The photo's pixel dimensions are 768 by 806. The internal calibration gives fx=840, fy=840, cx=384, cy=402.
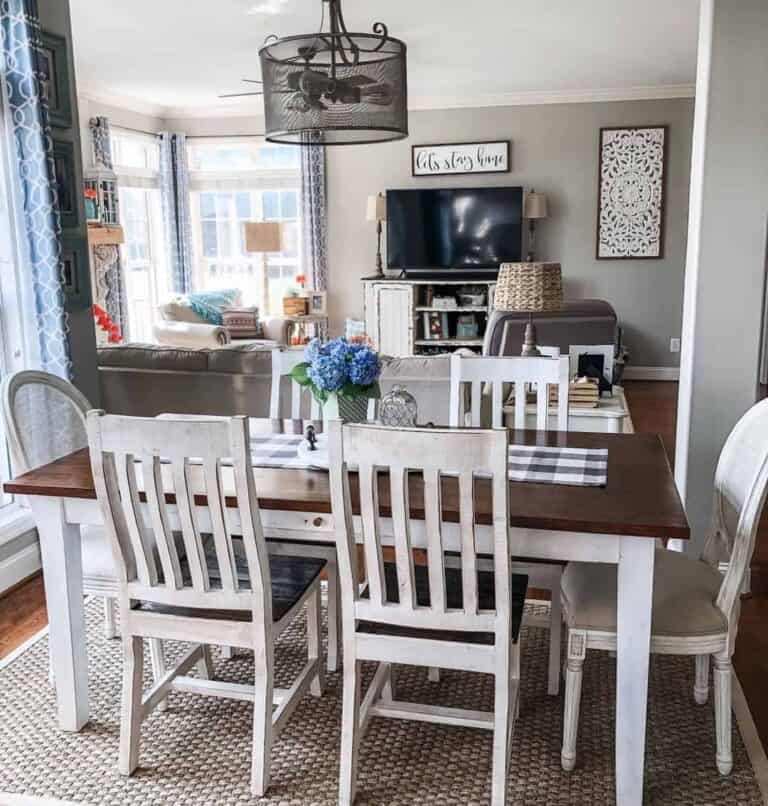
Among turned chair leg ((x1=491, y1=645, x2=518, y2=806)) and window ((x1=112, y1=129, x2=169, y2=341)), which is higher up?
window ((x1=112, y1=129, x2=169, y2=341))

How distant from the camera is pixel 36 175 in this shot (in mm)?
3297

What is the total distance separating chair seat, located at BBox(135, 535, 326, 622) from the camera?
2.20 meters

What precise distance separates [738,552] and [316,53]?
1868mm

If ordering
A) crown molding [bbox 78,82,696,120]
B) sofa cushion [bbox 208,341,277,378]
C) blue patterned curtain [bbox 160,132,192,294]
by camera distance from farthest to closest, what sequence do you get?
blue patterned curtain [bbox 160,132,192,294]
crown molding [bbox 78,82,696,120]
sofa cushion [bbox 208,341,277,378]

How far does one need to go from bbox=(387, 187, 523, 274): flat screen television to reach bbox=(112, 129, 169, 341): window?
243 centimetres

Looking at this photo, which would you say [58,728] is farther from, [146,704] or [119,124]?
[119,124]

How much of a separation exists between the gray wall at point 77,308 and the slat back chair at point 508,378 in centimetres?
168

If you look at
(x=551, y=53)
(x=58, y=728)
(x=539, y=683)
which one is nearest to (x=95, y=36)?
(x=551, y=53)

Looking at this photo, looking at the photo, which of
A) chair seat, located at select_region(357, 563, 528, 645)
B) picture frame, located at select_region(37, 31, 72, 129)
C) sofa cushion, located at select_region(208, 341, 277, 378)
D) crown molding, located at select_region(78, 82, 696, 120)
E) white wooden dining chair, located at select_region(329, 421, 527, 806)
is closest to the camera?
white wooden dining chair, located at select_region(329, 421, 527, 806)

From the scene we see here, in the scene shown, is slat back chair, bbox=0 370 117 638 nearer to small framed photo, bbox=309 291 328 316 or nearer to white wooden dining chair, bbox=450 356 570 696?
white wooden dining chair, bbox=450 356 570 696

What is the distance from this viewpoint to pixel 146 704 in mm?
2287

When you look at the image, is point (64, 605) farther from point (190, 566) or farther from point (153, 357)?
point (153, 357)

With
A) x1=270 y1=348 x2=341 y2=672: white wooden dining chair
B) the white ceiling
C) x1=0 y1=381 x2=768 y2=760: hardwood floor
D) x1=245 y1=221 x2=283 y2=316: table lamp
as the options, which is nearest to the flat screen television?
the white ceiling

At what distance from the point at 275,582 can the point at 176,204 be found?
7.03 metres
